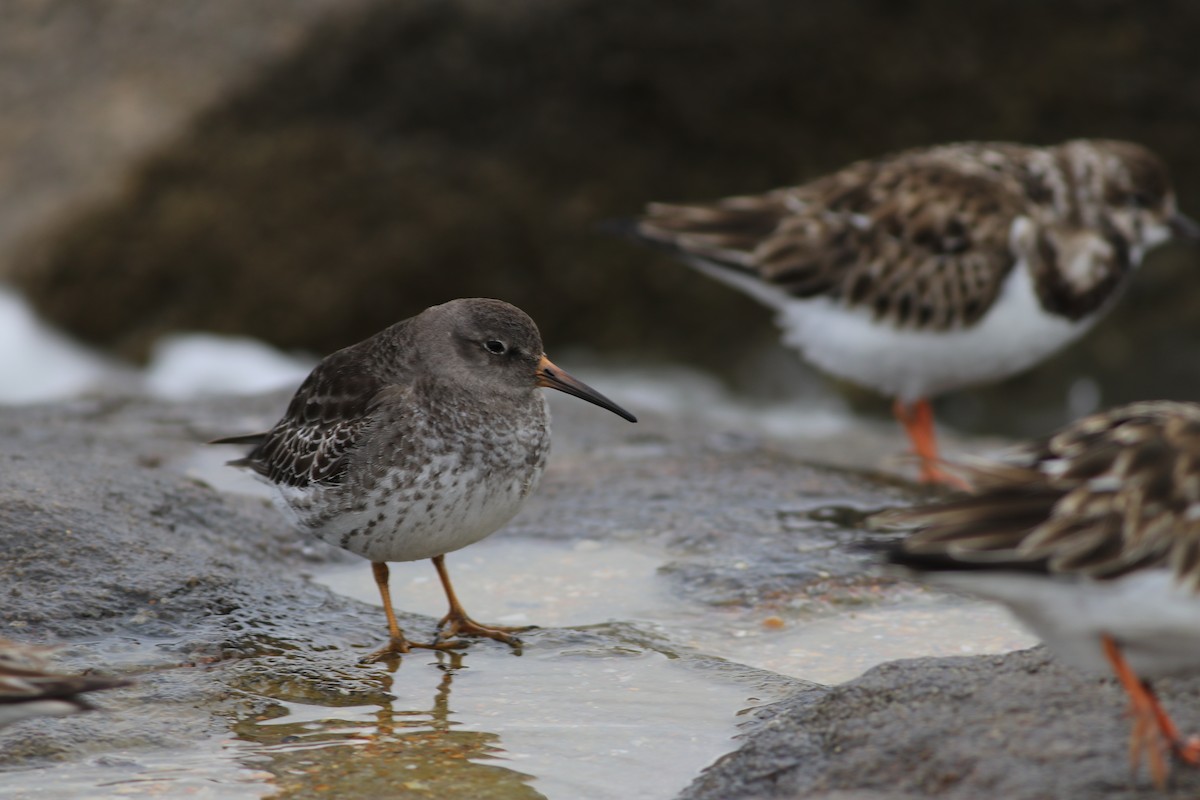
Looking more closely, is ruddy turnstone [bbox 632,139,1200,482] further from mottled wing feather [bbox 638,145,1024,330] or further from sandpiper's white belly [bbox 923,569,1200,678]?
sandpiper's white belly [bbox 923,569,1200,678]

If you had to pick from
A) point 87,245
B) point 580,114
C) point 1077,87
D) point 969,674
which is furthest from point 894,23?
point 969,674

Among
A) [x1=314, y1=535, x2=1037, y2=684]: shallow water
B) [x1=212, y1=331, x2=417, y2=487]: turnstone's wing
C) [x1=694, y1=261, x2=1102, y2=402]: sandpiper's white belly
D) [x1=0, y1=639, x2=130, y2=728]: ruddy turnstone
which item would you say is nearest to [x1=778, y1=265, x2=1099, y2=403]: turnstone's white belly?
[x1=694, y1=261, x2=1102, y2=402]: sandpiper's white belly

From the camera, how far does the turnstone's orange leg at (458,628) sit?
564 centimetres

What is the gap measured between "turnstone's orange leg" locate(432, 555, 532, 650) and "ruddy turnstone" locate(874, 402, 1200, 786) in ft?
7.02

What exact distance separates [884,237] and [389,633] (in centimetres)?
425

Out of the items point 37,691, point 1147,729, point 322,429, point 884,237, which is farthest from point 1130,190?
point 37,691

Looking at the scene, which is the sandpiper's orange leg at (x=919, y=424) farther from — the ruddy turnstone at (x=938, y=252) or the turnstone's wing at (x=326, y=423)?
the turnstone's wing at (x=326, y=423)

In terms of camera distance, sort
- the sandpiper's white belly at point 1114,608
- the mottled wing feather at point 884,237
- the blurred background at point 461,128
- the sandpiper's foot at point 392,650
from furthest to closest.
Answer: the blurred background at point 461,128 < the mottled wing feather at point 884,237 < the sandpiper's foot at point 392,650 < the sandpiper's white belly at point 1114,608

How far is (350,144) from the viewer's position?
39.4 ft

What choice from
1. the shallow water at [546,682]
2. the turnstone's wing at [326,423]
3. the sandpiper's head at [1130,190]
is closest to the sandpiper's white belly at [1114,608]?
the shallow water at [546,682]

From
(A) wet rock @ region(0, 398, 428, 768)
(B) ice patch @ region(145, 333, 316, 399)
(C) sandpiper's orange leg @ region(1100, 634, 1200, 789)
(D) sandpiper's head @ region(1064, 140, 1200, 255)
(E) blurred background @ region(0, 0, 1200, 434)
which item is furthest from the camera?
(B) ice patch @ region(145, 333, 316, 399)

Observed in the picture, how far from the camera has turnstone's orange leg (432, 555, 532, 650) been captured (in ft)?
18.5

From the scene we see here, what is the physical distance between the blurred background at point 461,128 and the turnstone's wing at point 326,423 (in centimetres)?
602

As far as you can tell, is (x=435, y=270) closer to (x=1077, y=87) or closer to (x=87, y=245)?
(x=87, y=245)
